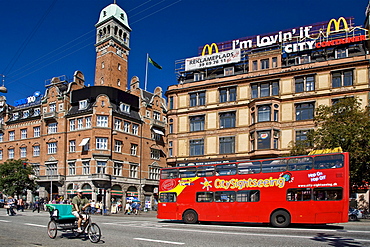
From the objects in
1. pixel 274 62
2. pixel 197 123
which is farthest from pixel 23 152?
pixel 274 62

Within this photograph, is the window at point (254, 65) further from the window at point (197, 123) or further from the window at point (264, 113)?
the window at point (197, 123)

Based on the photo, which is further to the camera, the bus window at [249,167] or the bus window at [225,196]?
the bus window at [225,196]

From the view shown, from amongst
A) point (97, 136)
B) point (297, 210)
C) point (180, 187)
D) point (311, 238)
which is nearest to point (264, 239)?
point (311, 238)

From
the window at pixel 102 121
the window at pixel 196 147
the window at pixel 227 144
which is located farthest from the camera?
the window at pixel 102 121

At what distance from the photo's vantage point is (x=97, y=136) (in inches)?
1981

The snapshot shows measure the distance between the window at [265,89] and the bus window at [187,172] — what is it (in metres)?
20.3

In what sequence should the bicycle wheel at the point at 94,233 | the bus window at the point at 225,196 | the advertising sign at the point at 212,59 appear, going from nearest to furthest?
the bicycle wheel at the point at 94,233 < the bus window at the point at 225,196 < the advertising sign at the point at 212,59

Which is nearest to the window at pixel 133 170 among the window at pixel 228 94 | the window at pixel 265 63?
the window at pixel 228 94

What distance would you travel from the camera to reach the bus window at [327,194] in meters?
17.5

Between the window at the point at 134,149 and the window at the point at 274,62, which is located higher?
the window at the point at 274,62

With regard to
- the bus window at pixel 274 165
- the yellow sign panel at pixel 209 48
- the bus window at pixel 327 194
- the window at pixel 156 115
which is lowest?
the bus window at pixel 327 194

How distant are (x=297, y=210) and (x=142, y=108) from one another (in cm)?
4190

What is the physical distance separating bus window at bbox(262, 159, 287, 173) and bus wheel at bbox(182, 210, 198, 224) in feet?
17.0

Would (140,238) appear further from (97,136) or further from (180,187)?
(97,136)
